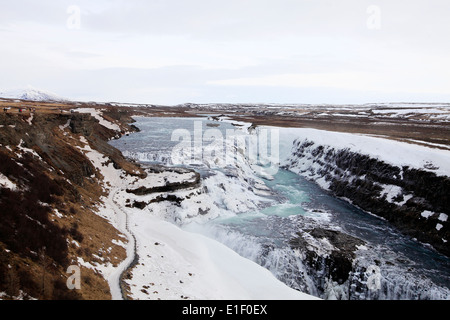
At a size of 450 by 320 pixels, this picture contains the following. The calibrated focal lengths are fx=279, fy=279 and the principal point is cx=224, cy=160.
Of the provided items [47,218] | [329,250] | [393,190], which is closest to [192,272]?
[47,218]

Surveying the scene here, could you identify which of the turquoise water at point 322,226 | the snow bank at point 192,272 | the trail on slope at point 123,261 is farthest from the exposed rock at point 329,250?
the trail on slope at point 123,261

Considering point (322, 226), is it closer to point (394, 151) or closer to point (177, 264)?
point (177, 264)

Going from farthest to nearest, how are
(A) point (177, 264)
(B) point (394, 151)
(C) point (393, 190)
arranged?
(B) point (394, 151) → (C) point (393, 190) → (A) point (177, 264)

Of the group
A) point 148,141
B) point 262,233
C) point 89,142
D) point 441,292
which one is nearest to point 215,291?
point 262,233

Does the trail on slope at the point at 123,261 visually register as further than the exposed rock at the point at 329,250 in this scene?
No

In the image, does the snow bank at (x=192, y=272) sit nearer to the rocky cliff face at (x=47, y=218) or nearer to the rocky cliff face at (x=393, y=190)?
the rocky cliff face at (x=47, y=218)

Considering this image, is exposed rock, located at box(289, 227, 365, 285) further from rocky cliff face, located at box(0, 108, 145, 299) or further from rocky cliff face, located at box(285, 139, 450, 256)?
rocky cliff face, located at box(0, 108, 145, 299)
